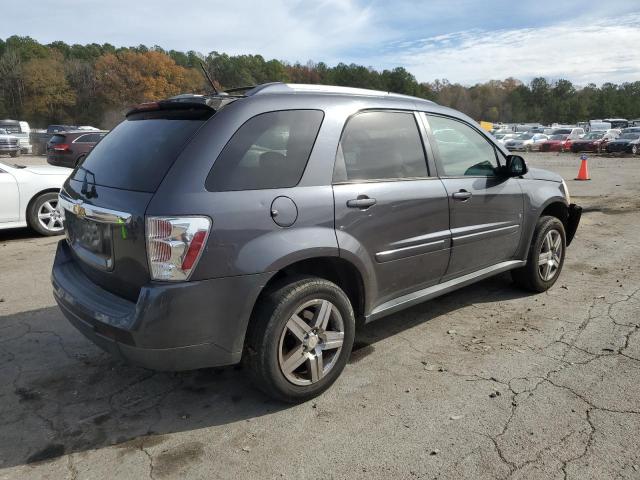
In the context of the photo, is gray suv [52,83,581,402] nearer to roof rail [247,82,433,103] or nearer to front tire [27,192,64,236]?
roof rail [247,82,433,103]

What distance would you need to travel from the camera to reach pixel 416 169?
3600 mm

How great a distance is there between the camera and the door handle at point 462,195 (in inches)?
149

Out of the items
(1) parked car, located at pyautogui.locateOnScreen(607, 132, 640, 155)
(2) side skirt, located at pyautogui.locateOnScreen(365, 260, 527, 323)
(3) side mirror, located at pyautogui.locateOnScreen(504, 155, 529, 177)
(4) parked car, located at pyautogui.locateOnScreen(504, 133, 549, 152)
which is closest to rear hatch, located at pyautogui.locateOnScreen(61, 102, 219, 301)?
(2) side skirt, located at pyautogui.locateOnScreen(365, 260, 527, 323)

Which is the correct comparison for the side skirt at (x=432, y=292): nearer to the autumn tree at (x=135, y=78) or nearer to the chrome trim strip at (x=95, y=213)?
the chrome trim strip at (x=95, y=213)

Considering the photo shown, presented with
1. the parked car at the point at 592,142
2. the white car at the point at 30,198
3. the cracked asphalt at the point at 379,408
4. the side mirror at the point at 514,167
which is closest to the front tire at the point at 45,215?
the white car at the point at 30,198

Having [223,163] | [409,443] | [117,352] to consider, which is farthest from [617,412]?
[117,352]

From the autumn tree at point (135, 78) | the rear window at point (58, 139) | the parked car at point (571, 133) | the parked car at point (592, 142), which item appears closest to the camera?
the rear window at point (58, 139)

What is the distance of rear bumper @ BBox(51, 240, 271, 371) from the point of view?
2.48 meters

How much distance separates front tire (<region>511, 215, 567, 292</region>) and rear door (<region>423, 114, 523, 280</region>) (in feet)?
1.05

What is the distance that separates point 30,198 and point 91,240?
5502mm

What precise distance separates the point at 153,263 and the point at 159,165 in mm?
543

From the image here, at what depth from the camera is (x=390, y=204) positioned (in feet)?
10.8

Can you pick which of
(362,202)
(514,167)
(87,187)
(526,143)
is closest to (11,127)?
(526,143)

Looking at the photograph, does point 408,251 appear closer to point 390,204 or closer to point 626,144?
point 390,204
